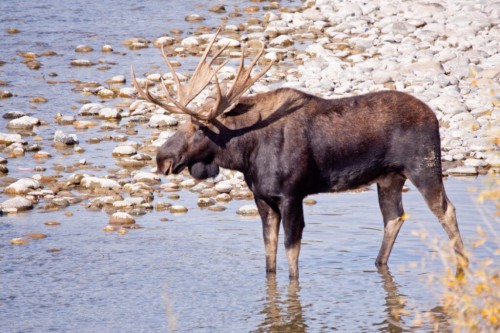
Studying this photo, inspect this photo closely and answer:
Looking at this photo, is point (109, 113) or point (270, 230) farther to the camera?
point (109, 113)

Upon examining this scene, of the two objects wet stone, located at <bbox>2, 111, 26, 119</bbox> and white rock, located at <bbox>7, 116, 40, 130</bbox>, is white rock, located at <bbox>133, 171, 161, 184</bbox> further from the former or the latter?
wet stone, located at <bbox>2, 111, 26, 119</bbox>

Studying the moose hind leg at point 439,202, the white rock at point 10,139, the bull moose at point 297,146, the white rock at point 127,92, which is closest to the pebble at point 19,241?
the bull moose at point 297,146

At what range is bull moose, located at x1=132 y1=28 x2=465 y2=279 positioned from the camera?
9344 mm

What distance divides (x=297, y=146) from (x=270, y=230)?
88 centimetres

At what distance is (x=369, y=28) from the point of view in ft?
70.4

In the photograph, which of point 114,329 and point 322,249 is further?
point 322,249

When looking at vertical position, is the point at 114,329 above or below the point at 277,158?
below

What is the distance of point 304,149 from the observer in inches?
368

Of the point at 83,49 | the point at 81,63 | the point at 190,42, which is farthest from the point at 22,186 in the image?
the point at 190,42

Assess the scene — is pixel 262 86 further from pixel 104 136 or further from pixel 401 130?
pixel 401 130

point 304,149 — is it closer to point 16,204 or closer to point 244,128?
point 244,128

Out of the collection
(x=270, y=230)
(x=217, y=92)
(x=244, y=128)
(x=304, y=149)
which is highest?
(x=217, y=92)

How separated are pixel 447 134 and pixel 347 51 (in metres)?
5.43

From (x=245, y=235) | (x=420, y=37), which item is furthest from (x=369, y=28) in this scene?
(x=245, y=235)
